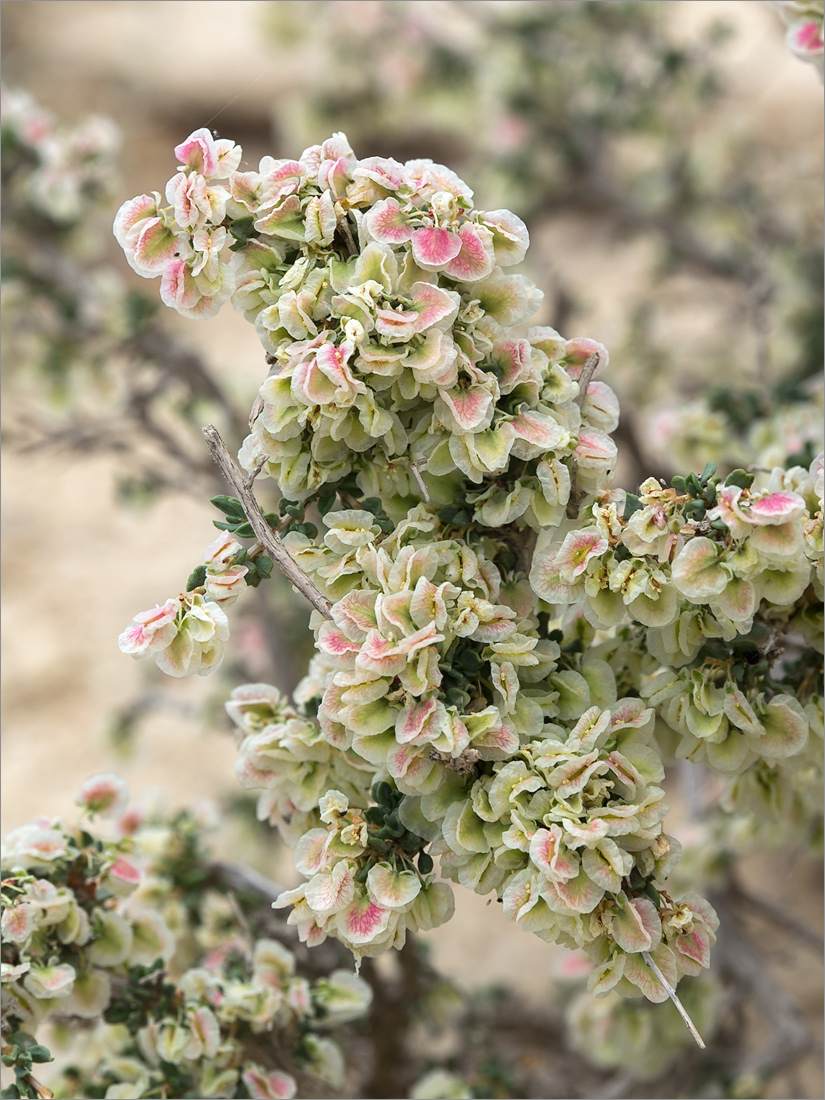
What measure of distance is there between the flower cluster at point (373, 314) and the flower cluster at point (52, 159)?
44.0 inches

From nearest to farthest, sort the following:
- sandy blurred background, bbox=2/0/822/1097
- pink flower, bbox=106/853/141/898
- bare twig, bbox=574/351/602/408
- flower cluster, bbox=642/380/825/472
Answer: bare twig, bbox=574/351/602/408, pink flower, bbox=106/853/141/898, flower cluster, bbox=642/380/825/472, sandy blurred background, bbox=2/0/822/1097

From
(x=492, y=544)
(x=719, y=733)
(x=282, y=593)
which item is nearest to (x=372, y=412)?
(x=492, y=544)

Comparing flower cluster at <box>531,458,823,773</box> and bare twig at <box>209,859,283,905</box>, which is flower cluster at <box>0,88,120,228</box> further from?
flower cluster at <box>531,458,823,773</box>

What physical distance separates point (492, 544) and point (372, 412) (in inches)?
6.3

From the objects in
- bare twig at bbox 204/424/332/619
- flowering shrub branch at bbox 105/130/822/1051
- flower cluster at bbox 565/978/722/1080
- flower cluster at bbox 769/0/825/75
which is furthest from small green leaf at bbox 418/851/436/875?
flower cluster at bbox 769/0/825/75

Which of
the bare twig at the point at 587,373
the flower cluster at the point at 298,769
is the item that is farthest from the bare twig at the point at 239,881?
the bare twig at the point at 587,373

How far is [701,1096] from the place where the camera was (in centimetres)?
148

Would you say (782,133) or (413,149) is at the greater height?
(413,149)

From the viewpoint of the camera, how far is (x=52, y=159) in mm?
1799

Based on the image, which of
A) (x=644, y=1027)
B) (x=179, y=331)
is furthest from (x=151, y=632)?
(x=179, y=331)

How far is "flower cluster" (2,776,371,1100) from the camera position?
0.94 meters

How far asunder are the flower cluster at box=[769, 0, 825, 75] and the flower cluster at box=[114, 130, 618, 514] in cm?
43

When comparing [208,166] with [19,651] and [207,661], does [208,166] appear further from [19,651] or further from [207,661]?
[19,651]

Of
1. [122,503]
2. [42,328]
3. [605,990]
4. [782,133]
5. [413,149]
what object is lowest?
[782,133]
